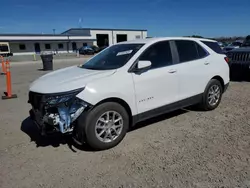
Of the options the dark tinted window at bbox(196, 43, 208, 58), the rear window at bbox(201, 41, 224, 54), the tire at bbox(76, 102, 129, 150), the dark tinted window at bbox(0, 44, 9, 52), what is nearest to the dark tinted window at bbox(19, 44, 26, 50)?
the dark tinted window at bbox(0, 44, 9, 52)

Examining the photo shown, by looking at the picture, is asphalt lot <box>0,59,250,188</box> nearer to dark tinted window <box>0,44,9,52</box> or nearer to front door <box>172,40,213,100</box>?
front door <box>172,40,213,100</box>

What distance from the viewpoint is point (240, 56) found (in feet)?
29.6

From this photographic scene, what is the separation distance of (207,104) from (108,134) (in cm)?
269

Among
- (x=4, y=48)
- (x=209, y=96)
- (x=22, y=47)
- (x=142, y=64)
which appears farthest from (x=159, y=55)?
(x=22, y=47)

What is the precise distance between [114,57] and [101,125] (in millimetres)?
1484

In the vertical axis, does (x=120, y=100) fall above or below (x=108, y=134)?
above

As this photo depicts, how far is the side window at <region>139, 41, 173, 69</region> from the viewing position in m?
4.30

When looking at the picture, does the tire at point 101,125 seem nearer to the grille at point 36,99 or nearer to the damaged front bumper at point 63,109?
the damaged front bumper at point 63,109

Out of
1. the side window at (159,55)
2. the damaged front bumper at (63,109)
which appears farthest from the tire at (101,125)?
the side window at (159,55)

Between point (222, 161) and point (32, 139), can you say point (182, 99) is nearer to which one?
point (222, 161)

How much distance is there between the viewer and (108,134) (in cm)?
378

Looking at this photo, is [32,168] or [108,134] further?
[108,134]

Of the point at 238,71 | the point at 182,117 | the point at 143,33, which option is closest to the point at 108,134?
the point at 182,117

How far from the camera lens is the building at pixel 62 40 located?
50375 millimetres
